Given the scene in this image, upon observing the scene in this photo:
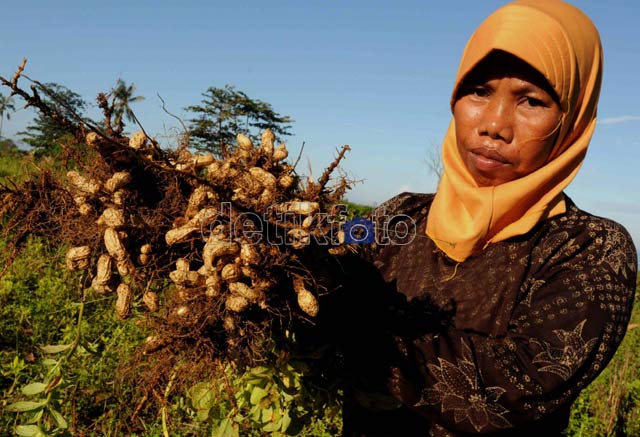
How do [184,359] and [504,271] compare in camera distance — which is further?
[504,271]

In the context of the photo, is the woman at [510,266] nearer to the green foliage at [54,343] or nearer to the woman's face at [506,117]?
the woman's face at [506,117]

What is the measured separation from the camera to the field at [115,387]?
1440 mm

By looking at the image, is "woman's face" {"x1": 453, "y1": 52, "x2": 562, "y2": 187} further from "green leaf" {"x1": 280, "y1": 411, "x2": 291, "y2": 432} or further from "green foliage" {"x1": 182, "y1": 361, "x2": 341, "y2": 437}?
"green leaf" {"x1": 280, "y1": 411, "x2": 291, "y2": 432}

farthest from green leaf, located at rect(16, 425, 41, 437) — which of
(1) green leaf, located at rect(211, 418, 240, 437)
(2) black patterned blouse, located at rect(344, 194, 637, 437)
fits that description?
(2) black patterned blouse, located at rect(344, 194, 637, 437)

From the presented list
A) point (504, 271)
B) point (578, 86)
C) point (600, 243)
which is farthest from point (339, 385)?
point (578, 86)

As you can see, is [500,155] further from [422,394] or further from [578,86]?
[422,394]

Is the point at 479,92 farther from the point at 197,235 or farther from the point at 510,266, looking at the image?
the point at 197,235

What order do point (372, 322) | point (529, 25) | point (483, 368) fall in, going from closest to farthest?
point (483, 368), point (372, 322), point (529, 25)

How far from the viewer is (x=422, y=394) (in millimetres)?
1367

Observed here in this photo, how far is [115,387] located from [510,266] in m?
2.21

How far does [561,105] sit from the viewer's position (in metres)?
1.54

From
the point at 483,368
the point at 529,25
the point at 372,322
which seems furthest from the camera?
the point at 529,25

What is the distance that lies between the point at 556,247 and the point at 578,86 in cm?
55

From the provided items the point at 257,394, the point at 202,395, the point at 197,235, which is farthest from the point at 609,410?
the point at 197,235
